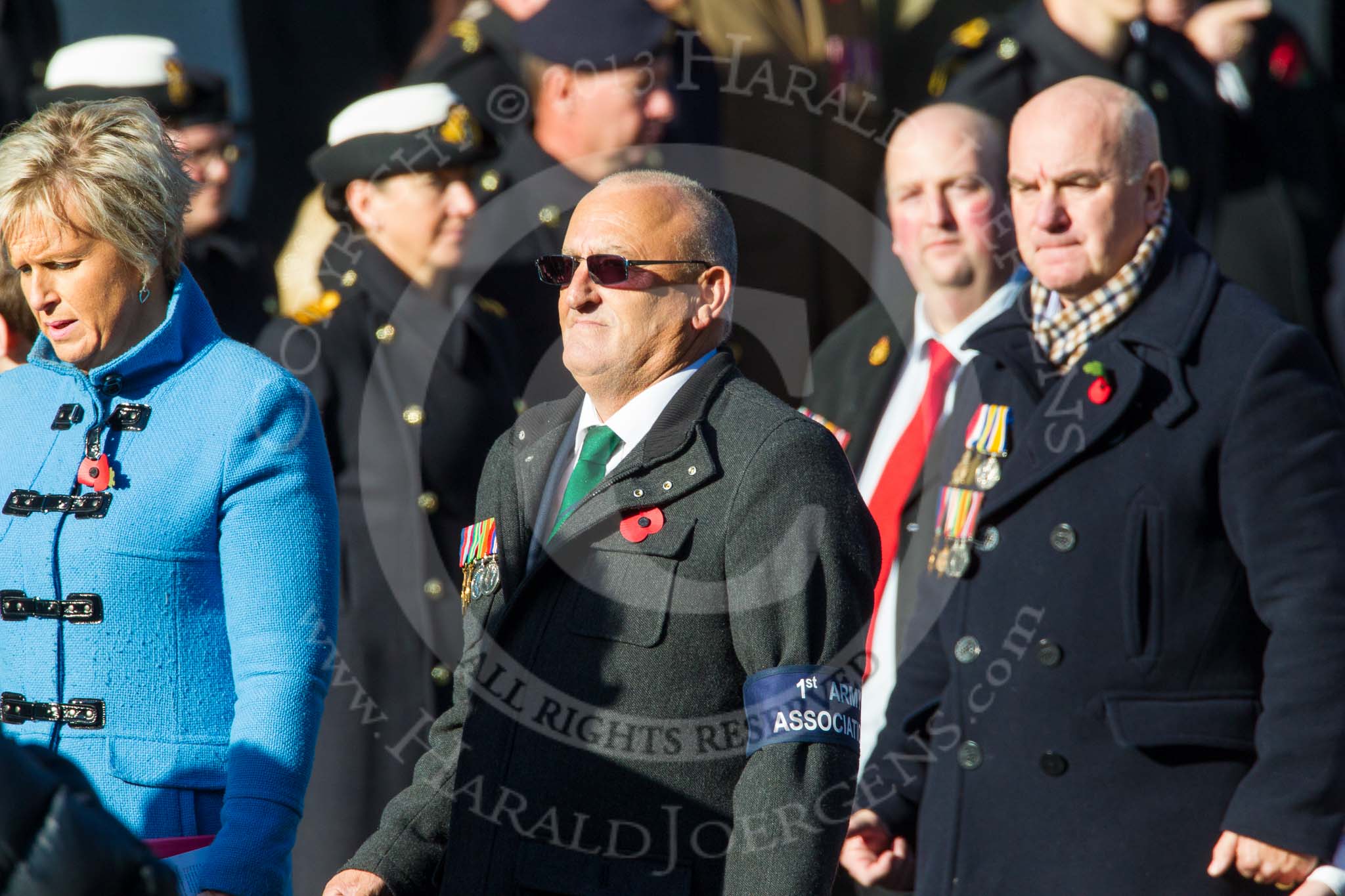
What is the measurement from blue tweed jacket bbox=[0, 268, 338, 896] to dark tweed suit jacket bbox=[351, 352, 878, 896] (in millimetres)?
330

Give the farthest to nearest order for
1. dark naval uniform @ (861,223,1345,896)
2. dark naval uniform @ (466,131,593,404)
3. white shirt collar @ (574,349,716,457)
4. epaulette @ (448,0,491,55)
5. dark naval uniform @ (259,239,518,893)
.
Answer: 1. epaulette @ (448,0,491,55)
2. dark naval uniform @ (466,131,593,404)
3. dark naval uniform @ (259,239,518,893)
4. dark naval uniform @ (861,223,1345,896)
5. white shirt collar @ (574,349,716,457)

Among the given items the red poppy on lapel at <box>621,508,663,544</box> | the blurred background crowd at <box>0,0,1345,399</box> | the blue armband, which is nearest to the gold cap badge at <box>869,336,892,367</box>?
the blurred background crowd at <box>0,0,1345,399</box>

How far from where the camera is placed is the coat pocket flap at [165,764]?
288cm

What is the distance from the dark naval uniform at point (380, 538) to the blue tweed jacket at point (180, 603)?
74.1 inches

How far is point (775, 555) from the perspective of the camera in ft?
9.18

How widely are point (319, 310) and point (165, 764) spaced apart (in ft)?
7.76

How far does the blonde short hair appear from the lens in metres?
2.93

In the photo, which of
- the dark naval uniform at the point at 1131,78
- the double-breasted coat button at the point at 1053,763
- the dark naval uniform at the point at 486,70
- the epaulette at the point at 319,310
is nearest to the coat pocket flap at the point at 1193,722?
the double-breasted coat button at the point at 1053,763

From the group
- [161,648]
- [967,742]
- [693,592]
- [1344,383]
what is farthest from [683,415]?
[1344,383]

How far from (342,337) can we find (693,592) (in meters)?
2.40

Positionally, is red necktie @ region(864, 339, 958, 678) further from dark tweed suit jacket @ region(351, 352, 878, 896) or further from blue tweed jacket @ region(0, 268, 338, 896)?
blue tweed jacket @ region(0, 268, 338, 896)

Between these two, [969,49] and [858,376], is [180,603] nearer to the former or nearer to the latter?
[858,376]

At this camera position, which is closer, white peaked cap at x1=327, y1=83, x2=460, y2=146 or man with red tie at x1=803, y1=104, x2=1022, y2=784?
man with red tie at x1=803, y1=104, x2=1022, y2=784

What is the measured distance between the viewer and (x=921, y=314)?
16.1ft
